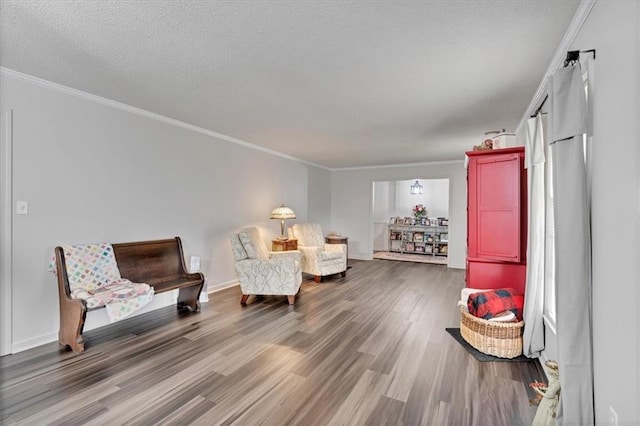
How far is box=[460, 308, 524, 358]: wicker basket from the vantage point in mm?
2520

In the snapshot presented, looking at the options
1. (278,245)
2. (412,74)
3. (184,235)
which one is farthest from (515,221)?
(184,235)

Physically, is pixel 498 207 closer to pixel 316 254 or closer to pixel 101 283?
pixel 316 254

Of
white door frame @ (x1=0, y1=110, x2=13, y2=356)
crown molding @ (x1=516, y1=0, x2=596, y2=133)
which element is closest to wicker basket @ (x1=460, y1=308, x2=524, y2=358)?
crown molding @ (x1=516, y1=0, x2=596, y2=133)

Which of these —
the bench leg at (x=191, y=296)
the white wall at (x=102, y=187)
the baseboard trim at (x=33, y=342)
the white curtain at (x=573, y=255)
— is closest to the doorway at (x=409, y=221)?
the white wall at (x=102, y=187)

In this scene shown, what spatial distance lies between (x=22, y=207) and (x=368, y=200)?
6430mm

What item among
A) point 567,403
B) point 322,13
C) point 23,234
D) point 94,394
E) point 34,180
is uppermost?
point 322,13

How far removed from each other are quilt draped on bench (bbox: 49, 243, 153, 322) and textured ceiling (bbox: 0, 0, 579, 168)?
1631 mm

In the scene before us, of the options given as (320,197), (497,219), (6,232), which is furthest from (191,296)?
(320,197)

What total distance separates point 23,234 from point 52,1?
205 cm

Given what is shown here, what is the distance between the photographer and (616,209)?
1.32 metres

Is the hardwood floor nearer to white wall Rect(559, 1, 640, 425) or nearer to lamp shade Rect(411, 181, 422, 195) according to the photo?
white wall Rect(559, 1, 640, 425)

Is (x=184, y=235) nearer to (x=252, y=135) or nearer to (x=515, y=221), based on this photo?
(x=252, y=135)

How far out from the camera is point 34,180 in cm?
277

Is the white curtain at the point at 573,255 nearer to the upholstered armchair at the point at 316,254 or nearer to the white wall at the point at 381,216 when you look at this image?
the upholstered armchair at the point at 316,254
